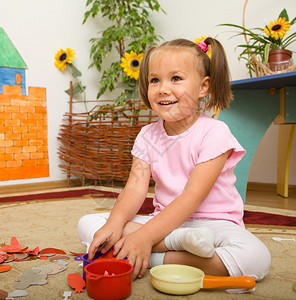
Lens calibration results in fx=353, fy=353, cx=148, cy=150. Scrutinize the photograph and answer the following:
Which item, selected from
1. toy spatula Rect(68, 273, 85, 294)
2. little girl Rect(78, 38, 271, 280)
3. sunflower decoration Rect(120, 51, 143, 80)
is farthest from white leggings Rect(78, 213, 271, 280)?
sunflower decoration Rect(120, 51, 143, 80)

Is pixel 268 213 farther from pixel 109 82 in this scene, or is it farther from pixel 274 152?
pixel 109 82

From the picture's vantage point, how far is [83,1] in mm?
2133

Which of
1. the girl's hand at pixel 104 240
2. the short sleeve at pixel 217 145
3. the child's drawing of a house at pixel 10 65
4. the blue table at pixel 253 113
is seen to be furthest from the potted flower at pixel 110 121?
the girl's hand at pixel 104 240

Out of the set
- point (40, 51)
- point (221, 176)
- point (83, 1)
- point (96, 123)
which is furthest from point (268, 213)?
point (83, 1)

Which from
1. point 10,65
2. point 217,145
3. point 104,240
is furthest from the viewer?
point 10,65

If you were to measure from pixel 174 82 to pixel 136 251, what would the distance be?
1.27 feet

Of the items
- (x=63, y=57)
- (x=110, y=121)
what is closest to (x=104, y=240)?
(x=110, y=121)

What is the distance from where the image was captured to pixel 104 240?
0.66 meters

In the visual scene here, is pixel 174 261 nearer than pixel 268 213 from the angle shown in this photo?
Yes

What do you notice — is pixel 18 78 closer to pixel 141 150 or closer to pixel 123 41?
pixel 123 41

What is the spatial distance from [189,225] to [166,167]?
0.48 feet

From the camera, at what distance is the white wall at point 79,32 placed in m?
1.88

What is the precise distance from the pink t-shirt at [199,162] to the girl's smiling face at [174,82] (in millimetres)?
59

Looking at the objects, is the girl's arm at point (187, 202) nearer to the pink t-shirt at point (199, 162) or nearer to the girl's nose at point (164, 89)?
the pink t-shirt at point (199, 162)
